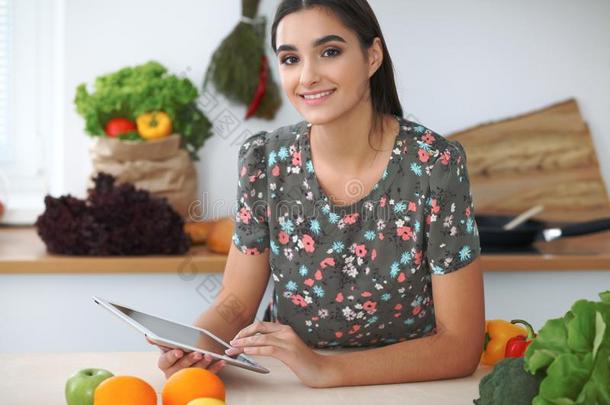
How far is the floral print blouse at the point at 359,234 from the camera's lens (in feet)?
5.02

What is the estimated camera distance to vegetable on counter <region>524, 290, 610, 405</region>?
0.84 m

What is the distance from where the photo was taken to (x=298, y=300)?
164 cm

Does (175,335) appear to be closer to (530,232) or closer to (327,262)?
(327,262)

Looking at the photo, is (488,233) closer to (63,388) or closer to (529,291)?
(529,291)

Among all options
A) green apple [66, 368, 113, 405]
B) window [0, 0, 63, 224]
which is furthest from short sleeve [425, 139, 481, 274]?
window [0, 0, 63, 224]

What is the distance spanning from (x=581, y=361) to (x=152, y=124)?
77.1 inches

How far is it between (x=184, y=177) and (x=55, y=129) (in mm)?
575

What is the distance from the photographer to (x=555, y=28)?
2.89m

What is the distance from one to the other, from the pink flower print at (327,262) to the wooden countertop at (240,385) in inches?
10.4

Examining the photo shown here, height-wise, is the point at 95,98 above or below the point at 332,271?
above

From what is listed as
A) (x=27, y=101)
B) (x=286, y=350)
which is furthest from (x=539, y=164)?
(x=286, y=350)

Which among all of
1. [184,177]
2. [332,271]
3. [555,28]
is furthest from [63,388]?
[555,28]

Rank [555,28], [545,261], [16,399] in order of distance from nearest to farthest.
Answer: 1. [16,399]
2. [545,261]
3. [555,28]

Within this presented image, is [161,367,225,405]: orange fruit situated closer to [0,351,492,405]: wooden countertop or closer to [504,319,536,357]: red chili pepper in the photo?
[0,351,492,405]: wooden countertop
